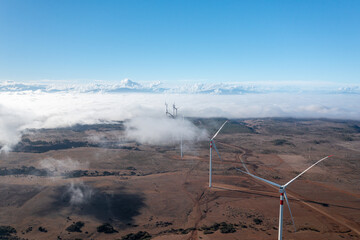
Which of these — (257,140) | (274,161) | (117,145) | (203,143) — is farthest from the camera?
(257,140)

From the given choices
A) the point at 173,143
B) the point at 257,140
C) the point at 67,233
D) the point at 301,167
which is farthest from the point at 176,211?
the point at 257,140

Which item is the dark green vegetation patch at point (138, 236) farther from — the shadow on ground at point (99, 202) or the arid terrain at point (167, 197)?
the shadow on ground at point (99, 202)

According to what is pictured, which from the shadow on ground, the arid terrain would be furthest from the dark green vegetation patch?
the shadow on ground

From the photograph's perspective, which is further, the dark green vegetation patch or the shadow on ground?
the shadow on ground

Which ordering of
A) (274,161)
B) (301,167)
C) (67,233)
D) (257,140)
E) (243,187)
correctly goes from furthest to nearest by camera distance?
(257,140)
(274,161)
(301,167)
(243,187)
(67,233)

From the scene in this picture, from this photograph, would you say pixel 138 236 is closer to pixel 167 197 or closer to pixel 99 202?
pixel 99 202

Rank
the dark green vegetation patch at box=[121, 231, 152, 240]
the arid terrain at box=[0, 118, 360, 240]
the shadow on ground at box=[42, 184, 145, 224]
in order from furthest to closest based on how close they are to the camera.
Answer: the shadow on ground at box=[42, 184, 145, 224] < the arid terrain at box=[0, 118, 360, 240] < the dark green vegetation patch at box=[121, 231, 152, 240]

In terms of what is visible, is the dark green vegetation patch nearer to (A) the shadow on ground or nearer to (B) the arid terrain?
(B) the arid terrain

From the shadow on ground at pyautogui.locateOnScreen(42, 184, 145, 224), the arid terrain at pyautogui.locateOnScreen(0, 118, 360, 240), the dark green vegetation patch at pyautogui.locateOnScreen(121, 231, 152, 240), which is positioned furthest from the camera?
the shadow on ground at pyautogui.locateOnScreen(42, 184, 145, 224)

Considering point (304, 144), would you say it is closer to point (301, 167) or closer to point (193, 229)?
point (301, 167)
